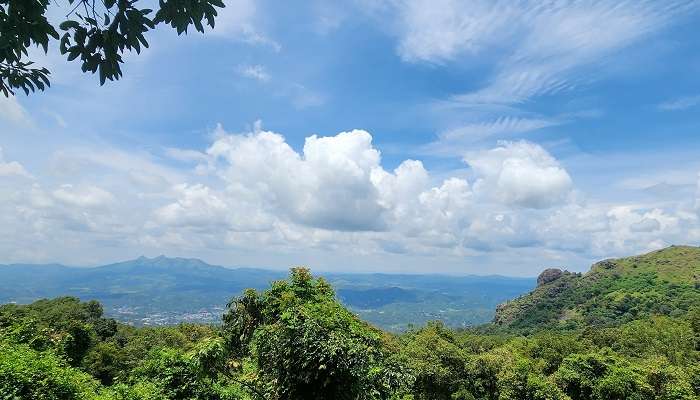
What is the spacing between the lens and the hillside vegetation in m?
12.0

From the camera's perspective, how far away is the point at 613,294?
479 ft

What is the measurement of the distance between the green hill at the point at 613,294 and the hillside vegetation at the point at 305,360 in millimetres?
62418

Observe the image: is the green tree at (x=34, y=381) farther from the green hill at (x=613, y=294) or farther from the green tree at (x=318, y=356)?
the green hill at (x=613, y=294)

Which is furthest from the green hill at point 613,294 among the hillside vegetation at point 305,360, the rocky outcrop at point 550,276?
the hillside vegetation at point 305,360

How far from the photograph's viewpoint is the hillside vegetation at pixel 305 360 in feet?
39.3

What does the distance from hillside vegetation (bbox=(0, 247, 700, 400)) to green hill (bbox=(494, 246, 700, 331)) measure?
6242 centimetres

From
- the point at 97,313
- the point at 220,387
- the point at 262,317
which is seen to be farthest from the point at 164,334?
the point at 262,317

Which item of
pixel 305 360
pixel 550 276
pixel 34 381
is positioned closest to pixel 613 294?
pixel 550 276

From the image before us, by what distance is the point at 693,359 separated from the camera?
49.2 metres

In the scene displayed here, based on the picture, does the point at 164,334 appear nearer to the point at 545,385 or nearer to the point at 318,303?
the point at 545,385

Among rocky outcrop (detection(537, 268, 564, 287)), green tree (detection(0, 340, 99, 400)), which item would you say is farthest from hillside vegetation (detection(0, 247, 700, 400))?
rocky outcrop (detection(537, 268, 564, 287))

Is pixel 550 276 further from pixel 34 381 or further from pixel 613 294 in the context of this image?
pixel 34 381

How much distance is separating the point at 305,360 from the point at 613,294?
164490mm

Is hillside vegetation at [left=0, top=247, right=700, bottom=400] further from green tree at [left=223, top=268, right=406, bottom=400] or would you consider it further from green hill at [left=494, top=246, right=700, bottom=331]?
green hill at [left=494, top=246, right=700, bottom=331]
